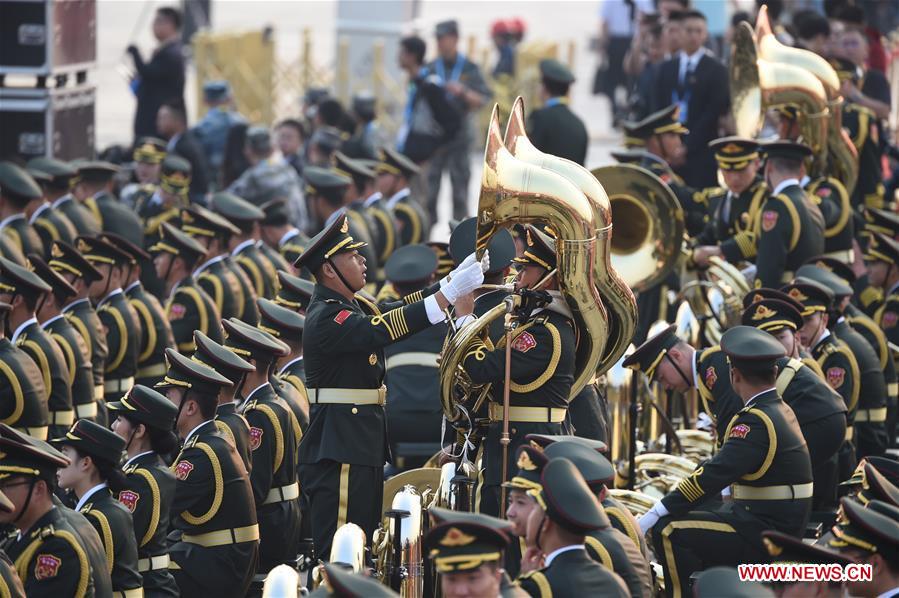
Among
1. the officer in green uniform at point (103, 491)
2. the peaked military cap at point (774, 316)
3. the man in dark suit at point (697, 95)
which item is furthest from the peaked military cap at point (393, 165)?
the officer in green uniform at point (103, 491)

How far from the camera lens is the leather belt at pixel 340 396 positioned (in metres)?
8.38

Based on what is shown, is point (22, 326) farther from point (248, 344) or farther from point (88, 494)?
point (88, 494)

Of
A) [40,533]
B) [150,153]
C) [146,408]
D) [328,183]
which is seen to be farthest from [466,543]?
[150,153]

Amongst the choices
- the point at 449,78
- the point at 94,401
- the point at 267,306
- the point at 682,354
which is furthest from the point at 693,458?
the point at 449,78

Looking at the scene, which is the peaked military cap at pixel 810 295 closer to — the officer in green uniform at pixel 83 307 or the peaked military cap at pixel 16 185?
the officer in green uniform at pixel 83 307

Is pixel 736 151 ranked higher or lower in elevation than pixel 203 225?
higher

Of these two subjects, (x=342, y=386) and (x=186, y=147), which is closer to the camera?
(x=342, y=386)

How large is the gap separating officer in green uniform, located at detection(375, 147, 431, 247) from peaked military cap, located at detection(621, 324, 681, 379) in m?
5.19

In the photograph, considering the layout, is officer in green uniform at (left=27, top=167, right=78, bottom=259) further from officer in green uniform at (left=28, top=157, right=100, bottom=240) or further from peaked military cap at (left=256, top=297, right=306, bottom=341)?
peaked military cap at (left=256, top=297, right=306, bottom=341)

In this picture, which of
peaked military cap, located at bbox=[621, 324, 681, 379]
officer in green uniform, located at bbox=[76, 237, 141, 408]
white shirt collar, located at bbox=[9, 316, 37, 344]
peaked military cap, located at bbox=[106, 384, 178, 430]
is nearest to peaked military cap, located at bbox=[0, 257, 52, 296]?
white shirt collar, located at bbox=[9, 316, 37, 344]

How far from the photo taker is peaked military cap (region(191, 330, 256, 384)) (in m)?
7.99

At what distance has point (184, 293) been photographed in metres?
10.9

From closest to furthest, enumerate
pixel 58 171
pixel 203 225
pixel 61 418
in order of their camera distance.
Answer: pixel 61 418, pixel 203 225, pixel 58 171

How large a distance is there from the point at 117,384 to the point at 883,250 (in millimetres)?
5009
